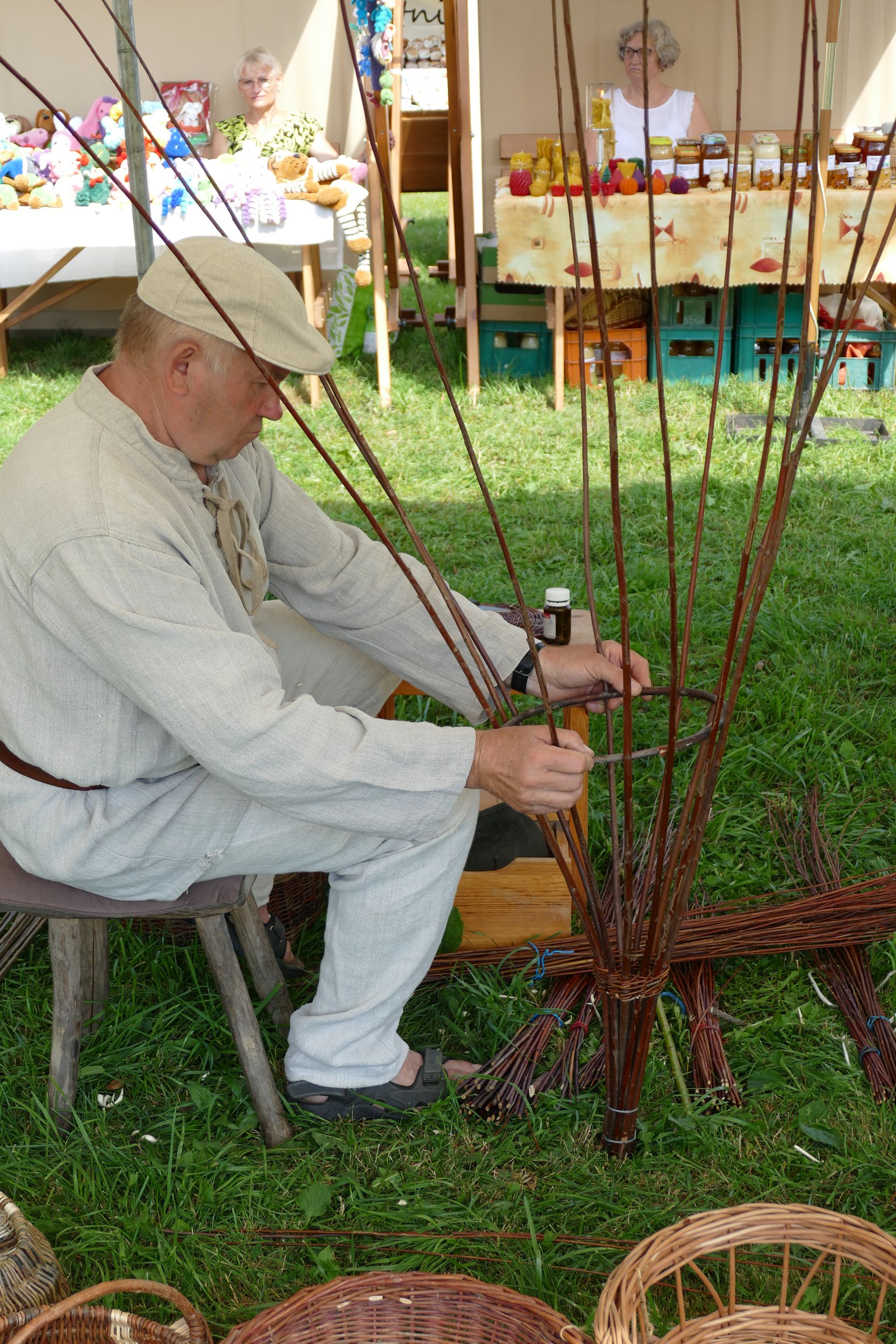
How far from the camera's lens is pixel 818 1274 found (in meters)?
1.89

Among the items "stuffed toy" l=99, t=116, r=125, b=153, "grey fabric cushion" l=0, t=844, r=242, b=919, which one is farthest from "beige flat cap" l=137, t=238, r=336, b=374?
"stuffed toy" l=99, t=116, r=125, b=153

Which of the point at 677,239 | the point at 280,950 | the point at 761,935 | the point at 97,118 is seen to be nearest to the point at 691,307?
the point at 677,239

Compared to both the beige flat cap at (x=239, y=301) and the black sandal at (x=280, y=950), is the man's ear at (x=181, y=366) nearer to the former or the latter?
the beige flat cap at (x=239, y=301)

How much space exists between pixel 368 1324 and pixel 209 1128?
0.58m

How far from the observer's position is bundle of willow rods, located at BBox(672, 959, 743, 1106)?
223 centimetres

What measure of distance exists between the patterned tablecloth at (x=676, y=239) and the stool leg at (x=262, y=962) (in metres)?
4.29

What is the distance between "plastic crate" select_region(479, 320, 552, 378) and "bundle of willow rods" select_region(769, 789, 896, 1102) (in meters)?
4.21

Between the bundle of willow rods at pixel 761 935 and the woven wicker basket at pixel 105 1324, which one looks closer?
the woven wicker basket at pixel 105 1324

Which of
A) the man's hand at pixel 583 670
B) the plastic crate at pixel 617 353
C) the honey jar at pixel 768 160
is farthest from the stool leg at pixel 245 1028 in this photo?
the honey jar at pixel 768 160

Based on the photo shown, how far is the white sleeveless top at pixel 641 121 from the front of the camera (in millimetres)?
6777

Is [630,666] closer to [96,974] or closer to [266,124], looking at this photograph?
[96,974]

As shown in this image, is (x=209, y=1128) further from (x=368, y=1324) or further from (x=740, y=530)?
(x=740, y=530)

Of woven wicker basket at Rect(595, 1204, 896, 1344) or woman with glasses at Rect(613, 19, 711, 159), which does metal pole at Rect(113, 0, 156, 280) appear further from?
woman with glasses at Rect(613, 19, 711, 159)

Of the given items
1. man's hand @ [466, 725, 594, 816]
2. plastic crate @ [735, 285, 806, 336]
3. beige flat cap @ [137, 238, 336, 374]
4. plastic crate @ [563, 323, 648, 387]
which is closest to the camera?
man's hand @ [466, 725, 594, 816]
